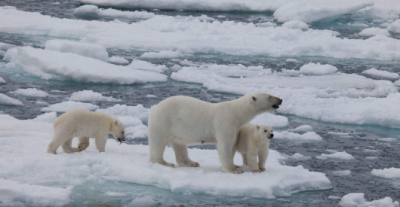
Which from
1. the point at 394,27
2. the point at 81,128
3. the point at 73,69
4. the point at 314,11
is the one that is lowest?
the point at 81,128

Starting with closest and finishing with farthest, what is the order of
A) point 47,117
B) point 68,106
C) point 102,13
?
1. point 47,117
2. point 68,106
3. point 102,13

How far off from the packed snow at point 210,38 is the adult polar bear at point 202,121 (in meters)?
9.75

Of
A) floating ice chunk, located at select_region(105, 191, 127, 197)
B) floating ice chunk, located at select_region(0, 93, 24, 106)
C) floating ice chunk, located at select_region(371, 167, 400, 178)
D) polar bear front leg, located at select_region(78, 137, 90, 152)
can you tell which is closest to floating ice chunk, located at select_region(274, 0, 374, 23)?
floating ice chunk, located at select_region(0, 93, 24, 106)

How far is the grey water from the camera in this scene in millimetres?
4789

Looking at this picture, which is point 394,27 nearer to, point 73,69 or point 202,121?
point 73,69

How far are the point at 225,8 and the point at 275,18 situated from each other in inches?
130

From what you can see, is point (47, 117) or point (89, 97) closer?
point (47, 117)

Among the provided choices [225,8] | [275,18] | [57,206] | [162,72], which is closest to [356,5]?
[275,18]

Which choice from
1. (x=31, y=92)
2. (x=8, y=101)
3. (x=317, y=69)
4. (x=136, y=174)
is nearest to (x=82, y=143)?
(x=136, y=174)

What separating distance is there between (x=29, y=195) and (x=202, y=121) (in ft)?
6.03

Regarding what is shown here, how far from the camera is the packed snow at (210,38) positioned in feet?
50.1

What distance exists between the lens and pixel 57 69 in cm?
1102

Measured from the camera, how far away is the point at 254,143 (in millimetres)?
5242

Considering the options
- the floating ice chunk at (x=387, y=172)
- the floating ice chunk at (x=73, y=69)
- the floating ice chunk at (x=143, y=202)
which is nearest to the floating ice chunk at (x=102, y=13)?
the floating ice chunk at (x=73, y=69)
